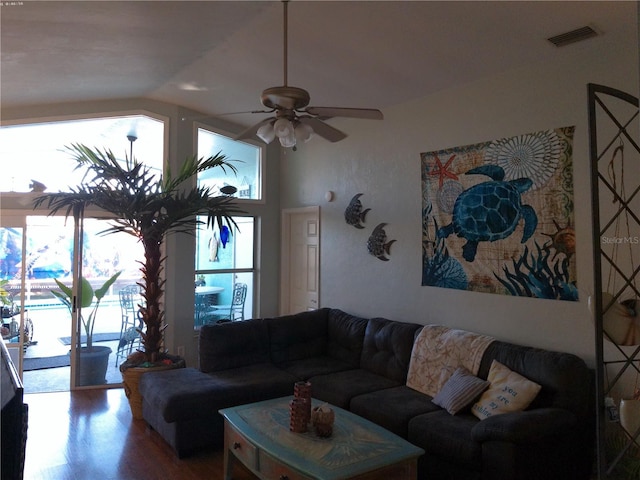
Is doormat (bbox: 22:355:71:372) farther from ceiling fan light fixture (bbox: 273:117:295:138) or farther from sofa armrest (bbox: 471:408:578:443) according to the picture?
sofa armrest (bbox: 471:408:578:443)

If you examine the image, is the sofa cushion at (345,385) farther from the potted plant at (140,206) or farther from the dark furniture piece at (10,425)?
the dark furniture piece at (10,425)

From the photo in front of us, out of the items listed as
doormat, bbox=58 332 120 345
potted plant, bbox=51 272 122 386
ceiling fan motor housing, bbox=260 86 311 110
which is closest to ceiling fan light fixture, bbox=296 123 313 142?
ceiling fan motor housing, bbox=260 86 311 110

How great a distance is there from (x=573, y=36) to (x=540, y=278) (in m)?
1.63

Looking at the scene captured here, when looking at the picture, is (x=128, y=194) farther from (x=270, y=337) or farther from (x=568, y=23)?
(x=568, y=23)

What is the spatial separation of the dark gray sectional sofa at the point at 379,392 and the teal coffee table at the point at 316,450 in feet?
1.43

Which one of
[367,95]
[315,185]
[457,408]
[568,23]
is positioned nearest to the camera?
[568,23]

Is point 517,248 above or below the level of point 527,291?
above

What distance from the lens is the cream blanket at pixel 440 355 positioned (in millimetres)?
3367

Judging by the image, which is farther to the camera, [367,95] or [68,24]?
[367,95]

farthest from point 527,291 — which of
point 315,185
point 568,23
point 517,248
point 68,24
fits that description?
point 68,24

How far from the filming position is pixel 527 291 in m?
3.38

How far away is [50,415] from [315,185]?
3548mm

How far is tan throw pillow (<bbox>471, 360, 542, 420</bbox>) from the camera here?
2824 mm

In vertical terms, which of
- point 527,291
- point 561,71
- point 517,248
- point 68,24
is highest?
point 68,24
